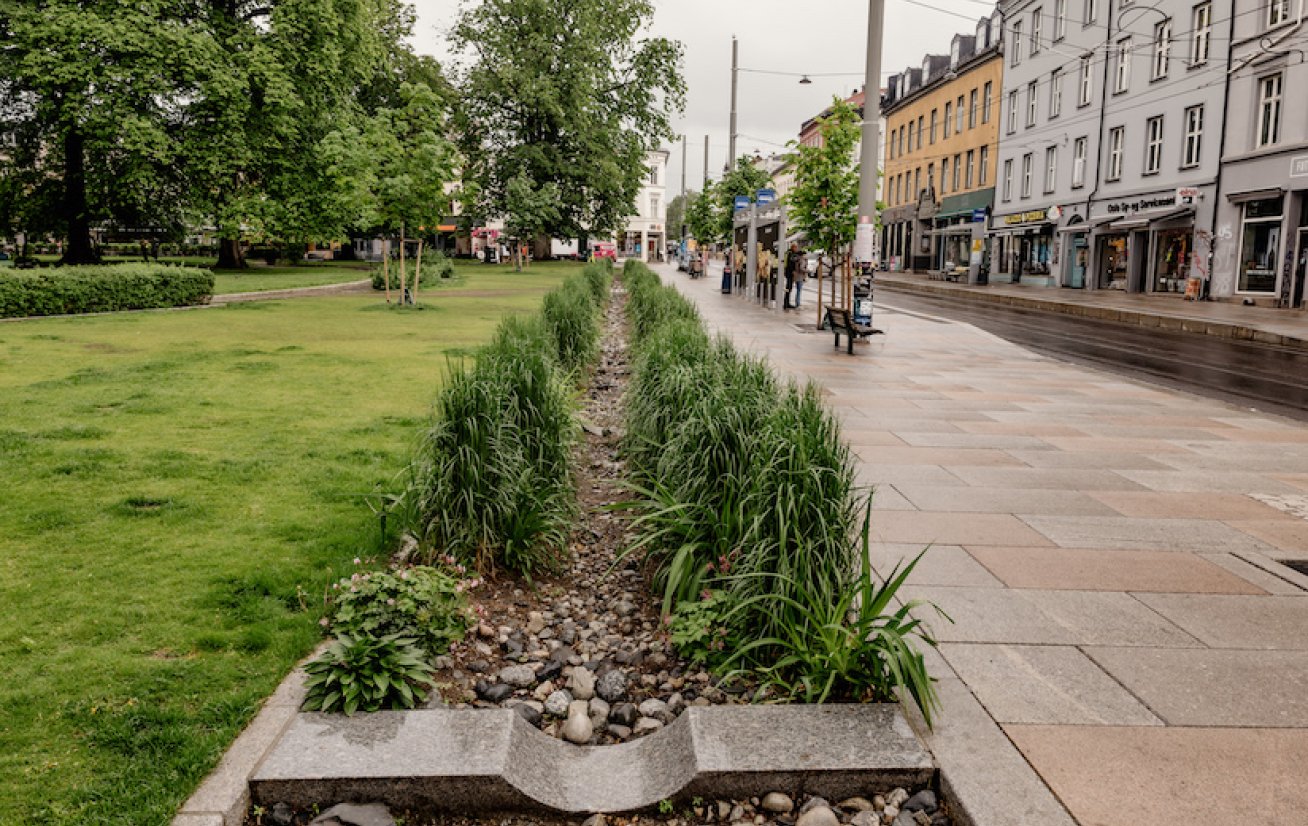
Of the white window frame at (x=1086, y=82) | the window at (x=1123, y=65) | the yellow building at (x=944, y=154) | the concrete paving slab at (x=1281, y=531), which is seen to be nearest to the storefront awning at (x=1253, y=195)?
the window at (x=1123, y=65)

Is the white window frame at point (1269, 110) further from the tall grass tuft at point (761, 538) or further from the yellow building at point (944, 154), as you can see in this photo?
the tall grass tuft at point (761, 538)

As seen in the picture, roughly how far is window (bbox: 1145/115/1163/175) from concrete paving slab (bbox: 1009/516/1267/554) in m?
32.7

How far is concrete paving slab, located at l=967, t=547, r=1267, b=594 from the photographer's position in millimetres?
4815

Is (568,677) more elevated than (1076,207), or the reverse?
(1076,207)

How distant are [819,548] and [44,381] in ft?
32.4

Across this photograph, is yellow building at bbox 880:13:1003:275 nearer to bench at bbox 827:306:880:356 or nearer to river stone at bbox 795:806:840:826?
bench at bbox 827:306:880:356

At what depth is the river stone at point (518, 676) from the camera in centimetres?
404

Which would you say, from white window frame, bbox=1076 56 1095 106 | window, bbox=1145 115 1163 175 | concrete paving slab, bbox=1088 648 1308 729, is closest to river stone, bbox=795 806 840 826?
concrete paving slab, bbox=1088 648 1308 729

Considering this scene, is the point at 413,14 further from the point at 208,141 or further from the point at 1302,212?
the point at 1302,212

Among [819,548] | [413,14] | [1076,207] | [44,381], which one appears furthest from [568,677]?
[413,14]

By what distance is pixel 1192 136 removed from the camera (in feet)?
105

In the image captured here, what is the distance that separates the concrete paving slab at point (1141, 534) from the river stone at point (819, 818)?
3129 millimetres

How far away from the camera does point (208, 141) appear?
29.4 metres

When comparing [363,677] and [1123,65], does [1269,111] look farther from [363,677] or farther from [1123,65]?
[363,677]
